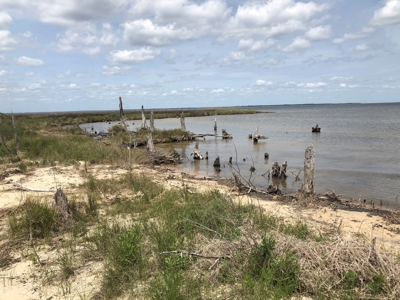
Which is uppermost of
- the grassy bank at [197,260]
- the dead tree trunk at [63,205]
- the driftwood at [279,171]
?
the dead tree trunk at [63,205]

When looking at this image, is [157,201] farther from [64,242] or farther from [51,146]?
[51,146]

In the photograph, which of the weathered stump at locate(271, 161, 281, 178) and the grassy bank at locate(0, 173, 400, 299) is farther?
the weathered stump at locate(271, 161, 281, 178)

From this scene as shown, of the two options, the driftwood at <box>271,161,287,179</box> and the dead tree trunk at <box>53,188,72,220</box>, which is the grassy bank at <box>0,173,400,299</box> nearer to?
the dead tree trunk at <box>53,188,72,220</box>

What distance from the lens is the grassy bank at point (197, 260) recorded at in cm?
363

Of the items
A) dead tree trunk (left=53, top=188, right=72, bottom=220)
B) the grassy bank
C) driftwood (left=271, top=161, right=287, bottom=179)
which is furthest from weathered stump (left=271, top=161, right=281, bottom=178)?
dead tree trunk (left=53, top=188, right=72, bottom=220)

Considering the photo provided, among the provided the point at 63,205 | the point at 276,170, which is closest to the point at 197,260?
the point at 63,205

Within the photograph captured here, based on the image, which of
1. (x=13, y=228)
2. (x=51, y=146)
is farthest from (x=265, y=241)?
(x=51, y=146)

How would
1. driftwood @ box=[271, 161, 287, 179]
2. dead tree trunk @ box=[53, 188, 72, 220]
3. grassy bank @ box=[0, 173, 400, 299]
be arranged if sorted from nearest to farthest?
1. grassy bank @ box=[0, 173, 400, 299]
2. dead tree trunk @ box=[53, 188, 72, 220]
3. driftwood @ box=[271, 161, 287, 179]

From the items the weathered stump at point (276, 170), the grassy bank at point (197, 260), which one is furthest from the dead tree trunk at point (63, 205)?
the weathered stump at point (276, 170)

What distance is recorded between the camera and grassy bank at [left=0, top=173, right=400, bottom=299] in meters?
3.63

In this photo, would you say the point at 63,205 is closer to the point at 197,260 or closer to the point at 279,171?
the point at 197,260

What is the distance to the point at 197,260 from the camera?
4.31 m

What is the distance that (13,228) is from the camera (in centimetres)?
549

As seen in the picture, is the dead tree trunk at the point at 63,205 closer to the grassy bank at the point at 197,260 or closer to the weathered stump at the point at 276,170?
the grassy bank at the point at 197,260
